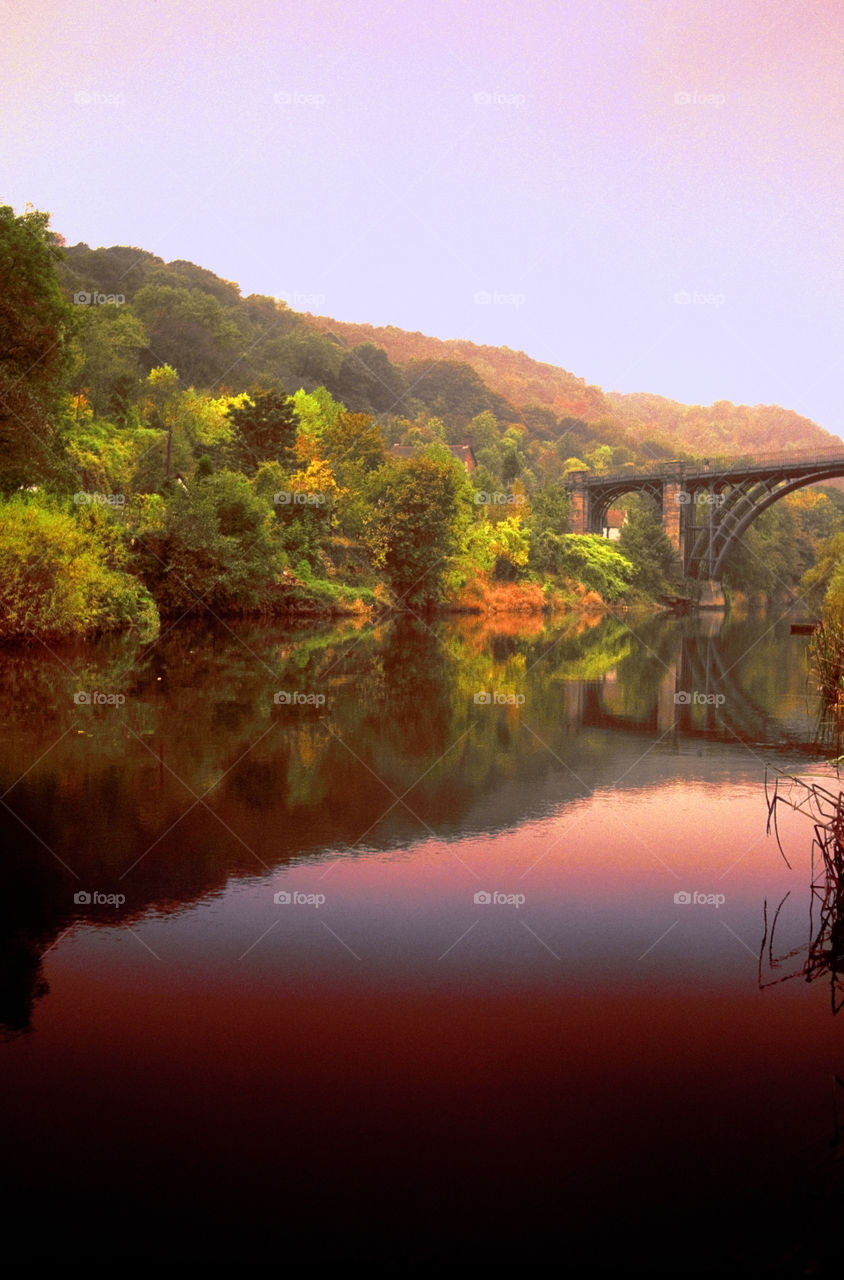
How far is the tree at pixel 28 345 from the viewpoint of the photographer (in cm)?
2425

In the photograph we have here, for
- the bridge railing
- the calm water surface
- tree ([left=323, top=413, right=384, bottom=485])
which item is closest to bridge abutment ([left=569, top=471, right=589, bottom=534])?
the bridge railing

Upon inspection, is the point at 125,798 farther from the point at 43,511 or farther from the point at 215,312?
the point at 215,312

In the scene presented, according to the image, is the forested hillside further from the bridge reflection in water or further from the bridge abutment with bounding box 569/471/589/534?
the bridge reflection in water

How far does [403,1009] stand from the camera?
5734 millimetres

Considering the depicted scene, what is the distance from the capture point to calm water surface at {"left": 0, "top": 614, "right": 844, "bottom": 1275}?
405 cm

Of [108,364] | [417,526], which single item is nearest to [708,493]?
[417,526]

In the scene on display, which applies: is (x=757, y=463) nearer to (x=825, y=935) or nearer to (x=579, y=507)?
(x=579, y=507)

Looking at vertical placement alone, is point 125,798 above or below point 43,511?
below

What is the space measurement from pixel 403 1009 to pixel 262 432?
43611 mm

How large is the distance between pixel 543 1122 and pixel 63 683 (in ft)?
50.0

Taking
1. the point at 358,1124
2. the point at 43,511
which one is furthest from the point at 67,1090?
the point at 43,511

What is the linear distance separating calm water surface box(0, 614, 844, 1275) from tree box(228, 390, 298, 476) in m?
35.4

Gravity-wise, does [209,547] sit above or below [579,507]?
below

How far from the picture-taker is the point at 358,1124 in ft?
15.0
